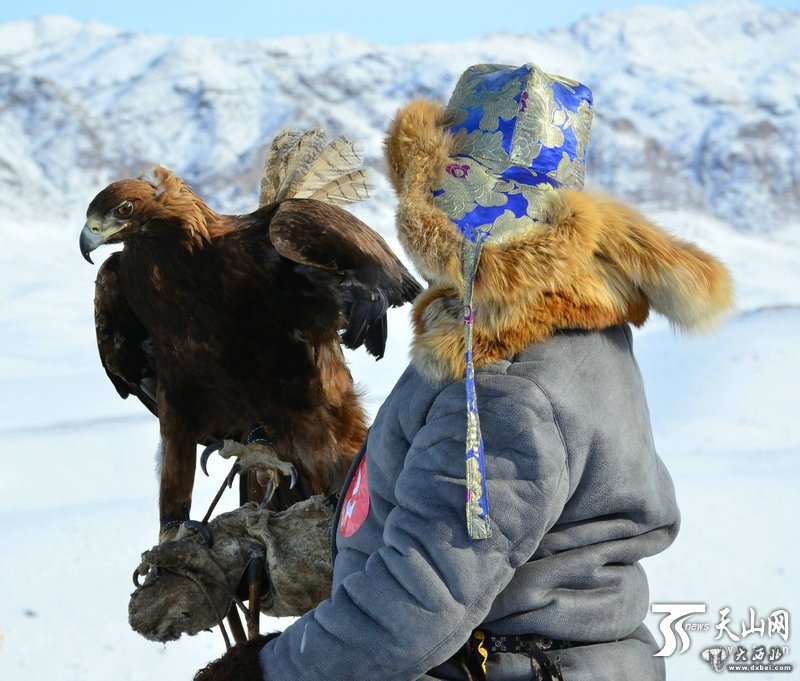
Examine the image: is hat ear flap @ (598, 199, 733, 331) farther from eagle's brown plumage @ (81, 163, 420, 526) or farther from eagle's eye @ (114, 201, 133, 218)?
eagle's eye @ (114, 201, 133, 218)

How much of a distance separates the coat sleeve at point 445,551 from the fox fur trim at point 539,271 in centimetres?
9

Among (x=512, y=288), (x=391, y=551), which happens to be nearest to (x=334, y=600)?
(x=391, y=551)

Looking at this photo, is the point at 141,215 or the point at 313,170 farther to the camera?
the point at 313,170

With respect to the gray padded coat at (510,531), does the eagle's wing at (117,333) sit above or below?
above

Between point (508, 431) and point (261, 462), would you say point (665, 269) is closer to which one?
point (508, 431)

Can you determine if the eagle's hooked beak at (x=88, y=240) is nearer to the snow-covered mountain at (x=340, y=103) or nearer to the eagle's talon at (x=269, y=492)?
the eagle's talon at (x=269, y=492)

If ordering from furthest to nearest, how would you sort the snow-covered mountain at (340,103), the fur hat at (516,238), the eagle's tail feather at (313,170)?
the snow-covered mountain at (340,103)
the eagle's tail feather at (313,170)
the fur hat at (516,238)

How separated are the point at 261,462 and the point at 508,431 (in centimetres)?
138

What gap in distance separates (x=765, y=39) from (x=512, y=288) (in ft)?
227

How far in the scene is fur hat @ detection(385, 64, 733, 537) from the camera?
3.92 ft

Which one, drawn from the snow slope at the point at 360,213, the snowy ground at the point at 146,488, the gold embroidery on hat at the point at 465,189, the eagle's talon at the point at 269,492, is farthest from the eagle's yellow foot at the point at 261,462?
the gold embroidery on hat at the point at 465,189

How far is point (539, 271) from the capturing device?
118cm

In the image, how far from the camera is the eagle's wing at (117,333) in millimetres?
2506

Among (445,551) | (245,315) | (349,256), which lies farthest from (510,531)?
(245,315)
